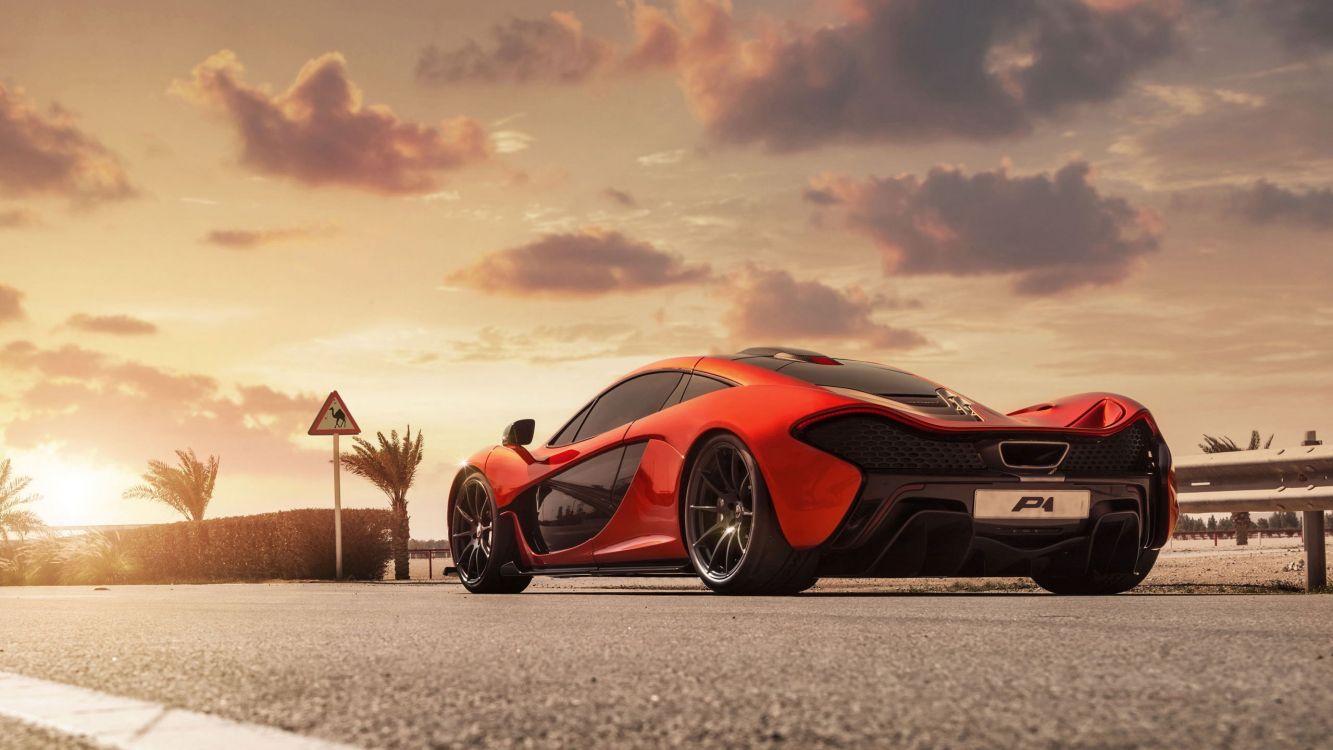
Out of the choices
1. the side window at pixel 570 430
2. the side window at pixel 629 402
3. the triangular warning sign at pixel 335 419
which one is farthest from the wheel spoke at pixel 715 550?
the triangular warning sign at pixel 335 419

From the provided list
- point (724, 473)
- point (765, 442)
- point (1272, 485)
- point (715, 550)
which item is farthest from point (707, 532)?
point (1272, 485)

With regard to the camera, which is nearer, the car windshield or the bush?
the car windshield

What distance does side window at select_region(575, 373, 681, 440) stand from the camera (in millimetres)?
7743

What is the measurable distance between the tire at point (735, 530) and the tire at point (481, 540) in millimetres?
2521

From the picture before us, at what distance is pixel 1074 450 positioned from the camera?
21.7 ft

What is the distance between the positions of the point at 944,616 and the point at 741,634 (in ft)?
3.79

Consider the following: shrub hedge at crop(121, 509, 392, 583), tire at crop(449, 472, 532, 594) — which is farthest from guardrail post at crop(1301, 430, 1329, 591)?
shrub hedge at crop(121, 509, 392, 583)

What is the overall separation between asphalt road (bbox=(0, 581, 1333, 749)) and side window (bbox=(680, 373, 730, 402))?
1686 millimetres

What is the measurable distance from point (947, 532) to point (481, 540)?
423cm

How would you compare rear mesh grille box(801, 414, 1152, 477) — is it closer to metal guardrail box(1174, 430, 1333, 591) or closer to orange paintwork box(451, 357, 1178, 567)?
orange paintwork box(451, 357, 1178, 567)

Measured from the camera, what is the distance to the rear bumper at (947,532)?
20.1ft

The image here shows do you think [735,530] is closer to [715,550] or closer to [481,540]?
[715,550]

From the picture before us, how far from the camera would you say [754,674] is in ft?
10.5

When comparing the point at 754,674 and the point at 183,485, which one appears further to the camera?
the point at 183,485
